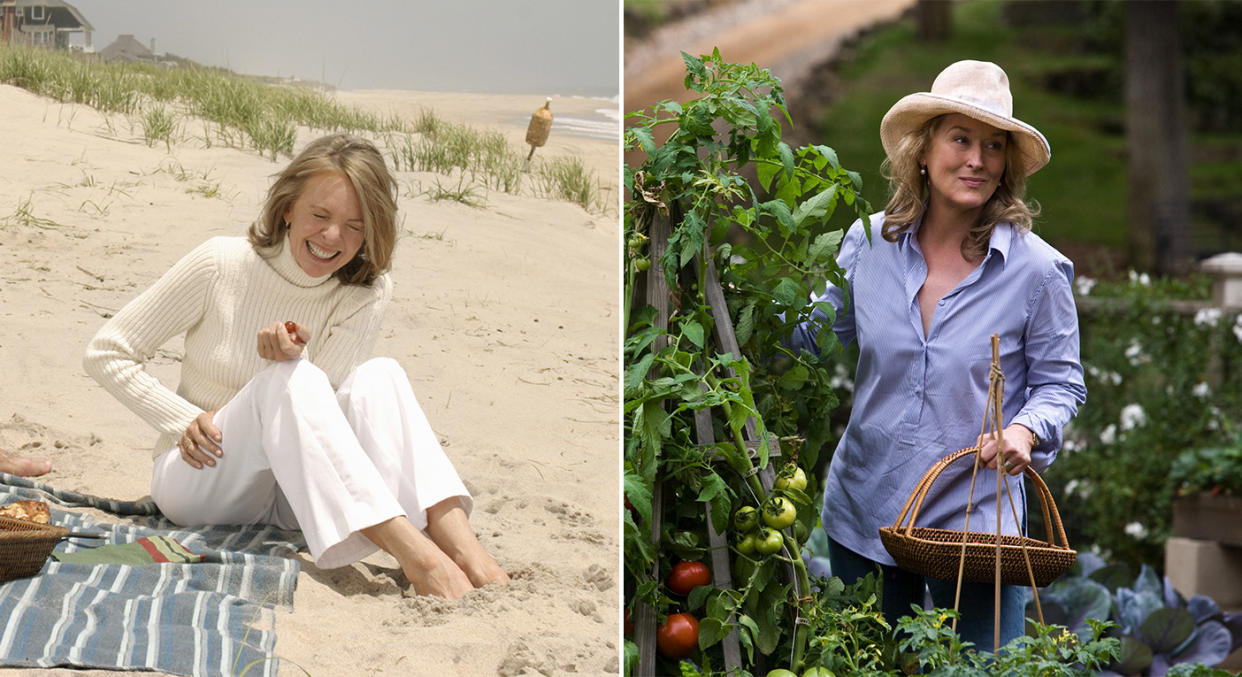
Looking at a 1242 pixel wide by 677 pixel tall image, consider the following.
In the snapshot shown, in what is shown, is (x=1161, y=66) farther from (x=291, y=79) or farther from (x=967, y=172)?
(x=291, y=79)

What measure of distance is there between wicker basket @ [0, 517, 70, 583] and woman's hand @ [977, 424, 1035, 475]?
1.73m

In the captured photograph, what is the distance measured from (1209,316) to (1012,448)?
8.93 ft

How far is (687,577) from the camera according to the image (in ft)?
7.93

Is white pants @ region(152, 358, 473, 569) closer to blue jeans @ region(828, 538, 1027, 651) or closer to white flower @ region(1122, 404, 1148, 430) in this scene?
blue jeans @ region(828, 538, 1027, 651)

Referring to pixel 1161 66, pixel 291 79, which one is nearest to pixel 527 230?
pixel 291 79

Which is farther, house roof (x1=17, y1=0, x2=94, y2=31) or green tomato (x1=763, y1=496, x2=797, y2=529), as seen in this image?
house roof (x1=17, y1=0, x2=94, y2=31)

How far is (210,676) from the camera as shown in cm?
226

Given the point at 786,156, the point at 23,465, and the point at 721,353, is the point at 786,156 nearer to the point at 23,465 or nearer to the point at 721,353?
the point at 721,353

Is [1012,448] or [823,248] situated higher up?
[823,248]

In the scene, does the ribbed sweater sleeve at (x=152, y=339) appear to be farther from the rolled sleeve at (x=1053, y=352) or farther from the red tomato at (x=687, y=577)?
the rolled sleeve at (x=1053, y=352)

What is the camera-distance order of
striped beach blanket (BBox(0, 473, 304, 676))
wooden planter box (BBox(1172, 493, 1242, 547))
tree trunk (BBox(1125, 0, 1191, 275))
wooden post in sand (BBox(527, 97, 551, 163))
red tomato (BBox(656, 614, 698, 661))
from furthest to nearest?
tree trunk (BBox(1125, 0, 1191, 275)) < wooden planter box (BBox(1172, 493, 1242, 547)) < wooden post in sand (BBox(527, 97, 551, 163)) < red tomato (BBox(656, 614, 698, 661)) < striped beach blanket (BBox(0, 473, 304, 676))

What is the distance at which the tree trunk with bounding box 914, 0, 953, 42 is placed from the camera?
703 cm

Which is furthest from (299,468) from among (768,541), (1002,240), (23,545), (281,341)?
(1002,240)

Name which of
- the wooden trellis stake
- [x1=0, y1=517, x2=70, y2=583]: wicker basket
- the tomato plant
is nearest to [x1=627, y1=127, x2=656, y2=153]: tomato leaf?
the tomato plant
